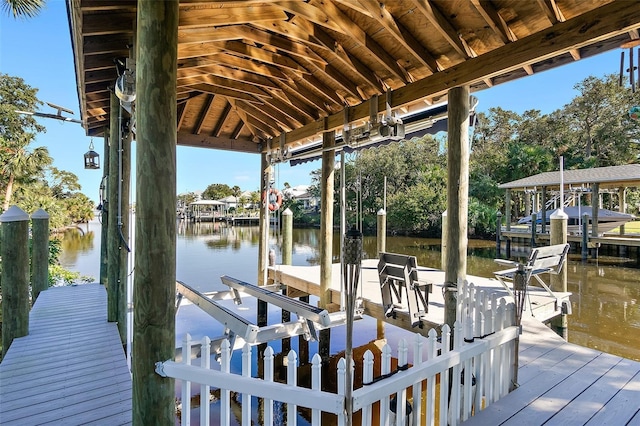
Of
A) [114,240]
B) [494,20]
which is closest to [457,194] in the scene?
[494,20]

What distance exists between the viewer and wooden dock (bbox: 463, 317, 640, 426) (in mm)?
2154

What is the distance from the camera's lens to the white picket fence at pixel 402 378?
63.6 inches

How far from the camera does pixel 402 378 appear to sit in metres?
1.80

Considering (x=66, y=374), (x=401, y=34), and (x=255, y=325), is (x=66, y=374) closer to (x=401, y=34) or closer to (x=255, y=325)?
(x=255, y=325)

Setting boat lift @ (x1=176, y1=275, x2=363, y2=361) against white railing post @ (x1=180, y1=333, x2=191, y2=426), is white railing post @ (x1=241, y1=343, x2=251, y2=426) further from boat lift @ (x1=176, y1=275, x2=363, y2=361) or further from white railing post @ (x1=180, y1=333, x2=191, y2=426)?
boat lift @ (x1=176, y1=275, x2=363, y2=361)

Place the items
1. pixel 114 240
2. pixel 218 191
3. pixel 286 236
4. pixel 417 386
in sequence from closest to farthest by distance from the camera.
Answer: pixel 417 386
pixel 114 240
pixel 286 236
pixel 218 191

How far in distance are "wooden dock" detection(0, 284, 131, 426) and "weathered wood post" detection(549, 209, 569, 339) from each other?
19.0ft

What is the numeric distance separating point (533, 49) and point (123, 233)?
4584 mm

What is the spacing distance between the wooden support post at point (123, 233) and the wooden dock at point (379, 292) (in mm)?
2803

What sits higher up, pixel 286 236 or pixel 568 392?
pixel 286 236

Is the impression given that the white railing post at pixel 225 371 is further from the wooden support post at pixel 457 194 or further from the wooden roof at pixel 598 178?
the wooden roof at pixel 598 178

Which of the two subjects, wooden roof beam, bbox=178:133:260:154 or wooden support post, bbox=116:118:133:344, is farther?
wooden roof beam, bbox=178:133:260:154

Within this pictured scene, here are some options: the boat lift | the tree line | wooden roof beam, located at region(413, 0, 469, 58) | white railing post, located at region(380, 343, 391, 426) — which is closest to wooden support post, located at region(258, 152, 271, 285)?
the boat lift

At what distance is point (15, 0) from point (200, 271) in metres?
8.92
